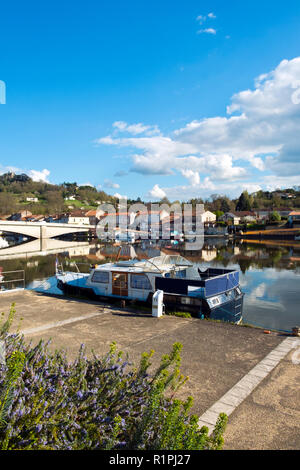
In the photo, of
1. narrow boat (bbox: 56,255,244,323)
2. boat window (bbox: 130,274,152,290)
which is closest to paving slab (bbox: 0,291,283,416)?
narrow boat (bbox: 56,255,244,323)

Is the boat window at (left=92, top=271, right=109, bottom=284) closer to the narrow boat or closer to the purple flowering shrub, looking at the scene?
the narrow boat

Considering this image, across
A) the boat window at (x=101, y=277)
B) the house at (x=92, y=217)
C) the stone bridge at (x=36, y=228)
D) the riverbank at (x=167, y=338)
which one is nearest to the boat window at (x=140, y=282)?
the boat window at (x=101, y=277)

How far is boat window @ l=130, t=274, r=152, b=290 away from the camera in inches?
651

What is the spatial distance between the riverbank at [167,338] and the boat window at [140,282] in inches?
79.7

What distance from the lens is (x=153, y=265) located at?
17.3m

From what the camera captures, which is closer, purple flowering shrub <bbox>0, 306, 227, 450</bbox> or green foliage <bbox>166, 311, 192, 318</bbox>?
purple flowering shrub <bbox>0, 306, 227, 450</bbox>

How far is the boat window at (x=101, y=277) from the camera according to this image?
58.6 ft

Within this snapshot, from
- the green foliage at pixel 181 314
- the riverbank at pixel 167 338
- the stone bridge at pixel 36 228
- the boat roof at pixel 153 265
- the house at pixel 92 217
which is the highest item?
the house at pixel 92 217

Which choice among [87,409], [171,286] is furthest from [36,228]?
[87,409]

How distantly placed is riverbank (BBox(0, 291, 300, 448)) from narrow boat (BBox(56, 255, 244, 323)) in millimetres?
1541

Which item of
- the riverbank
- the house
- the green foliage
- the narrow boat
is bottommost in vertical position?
the green foliage

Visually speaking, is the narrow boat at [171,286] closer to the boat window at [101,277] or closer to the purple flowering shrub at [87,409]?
the boat window at [101,277]
